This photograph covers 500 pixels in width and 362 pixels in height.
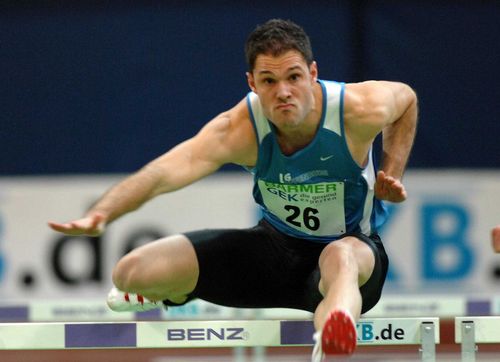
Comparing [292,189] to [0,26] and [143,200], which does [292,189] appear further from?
[0,26]

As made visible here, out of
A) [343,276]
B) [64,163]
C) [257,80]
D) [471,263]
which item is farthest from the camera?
[64,163]

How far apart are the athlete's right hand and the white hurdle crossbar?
17.4 inches

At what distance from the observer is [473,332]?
3455 mm

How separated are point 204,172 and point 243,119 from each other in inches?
9.8

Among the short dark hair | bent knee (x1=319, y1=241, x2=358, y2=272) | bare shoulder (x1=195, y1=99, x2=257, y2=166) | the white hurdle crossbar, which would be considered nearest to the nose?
Answer: the short dark hair

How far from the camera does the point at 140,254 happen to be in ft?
11.9

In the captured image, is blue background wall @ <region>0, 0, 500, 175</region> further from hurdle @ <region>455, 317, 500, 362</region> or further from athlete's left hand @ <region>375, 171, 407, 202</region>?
athlete's left hand @ <region>375, 171, 407, 202</region>

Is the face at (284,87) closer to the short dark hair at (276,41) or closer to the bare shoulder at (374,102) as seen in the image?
the short dark hair at (276,41)

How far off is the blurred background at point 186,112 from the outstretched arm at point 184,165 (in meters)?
2.34

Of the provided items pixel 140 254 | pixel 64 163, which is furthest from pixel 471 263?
pixel 140 254

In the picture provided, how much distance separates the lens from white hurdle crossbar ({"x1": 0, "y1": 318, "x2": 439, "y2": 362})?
3480 mm

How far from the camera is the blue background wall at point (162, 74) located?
6262 millimetres

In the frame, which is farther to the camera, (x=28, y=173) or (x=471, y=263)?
(x=28, y=173)

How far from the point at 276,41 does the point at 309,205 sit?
1.93 ft
